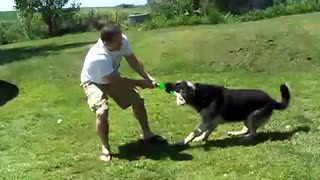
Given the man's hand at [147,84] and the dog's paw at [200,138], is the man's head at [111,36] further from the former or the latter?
the dog's paw at [200,138]

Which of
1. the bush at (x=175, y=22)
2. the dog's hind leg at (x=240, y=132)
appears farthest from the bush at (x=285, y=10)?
the dog's hind leg at (x=240, y=132)

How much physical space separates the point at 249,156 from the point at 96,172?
73.8 inches

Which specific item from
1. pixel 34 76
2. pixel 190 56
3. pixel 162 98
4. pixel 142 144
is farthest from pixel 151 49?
pixel 142 144

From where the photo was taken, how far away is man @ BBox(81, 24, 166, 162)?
302 inches

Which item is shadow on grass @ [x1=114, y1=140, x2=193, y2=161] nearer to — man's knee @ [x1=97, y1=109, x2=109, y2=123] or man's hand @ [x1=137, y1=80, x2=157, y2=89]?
man's knee @ [x1=97, y1=109, x2=109, y2=123]

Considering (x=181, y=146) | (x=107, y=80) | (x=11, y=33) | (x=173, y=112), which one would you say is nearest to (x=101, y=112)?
(x=107, y=80)

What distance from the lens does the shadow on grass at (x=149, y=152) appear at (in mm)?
7829

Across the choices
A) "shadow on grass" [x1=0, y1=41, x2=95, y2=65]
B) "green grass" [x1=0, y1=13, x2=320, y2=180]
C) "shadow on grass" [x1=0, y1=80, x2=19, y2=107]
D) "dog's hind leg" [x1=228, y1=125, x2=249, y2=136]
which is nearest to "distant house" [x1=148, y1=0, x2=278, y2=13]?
"green grass" [x1=0, y1=13, x2=320, y2=180]

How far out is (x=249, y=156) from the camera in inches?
299

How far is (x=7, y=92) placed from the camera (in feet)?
45.8

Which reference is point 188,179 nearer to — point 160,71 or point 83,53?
point 160,71

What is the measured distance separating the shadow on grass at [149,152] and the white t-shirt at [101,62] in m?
1.00

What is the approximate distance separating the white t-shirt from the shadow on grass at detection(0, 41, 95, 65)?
987 cm

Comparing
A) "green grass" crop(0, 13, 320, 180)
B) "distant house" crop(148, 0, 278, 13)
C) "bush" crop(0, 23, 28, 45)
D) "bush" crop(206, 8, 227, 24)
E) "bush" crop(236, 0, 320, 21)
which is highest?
"green grass" crop(0, 13, 320, 180)
